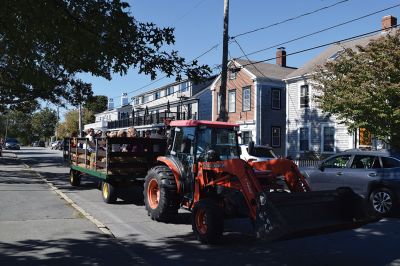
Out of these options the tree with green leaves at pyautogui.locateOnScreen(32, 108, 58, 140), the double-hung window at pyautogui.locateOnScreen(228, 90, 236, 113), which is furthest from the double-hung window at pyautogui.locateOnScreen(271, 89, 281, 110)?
the tree with green leaves at pyautogui.locateOnScreen(32, 108, 58, 140)

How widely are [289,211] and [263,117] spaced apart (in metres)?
28.2

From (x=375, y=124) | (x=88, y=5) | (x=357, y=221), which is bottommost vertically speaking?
(x=357, y=221)

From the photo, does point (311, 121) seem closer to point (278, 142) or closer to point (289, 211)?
point (278, 142)

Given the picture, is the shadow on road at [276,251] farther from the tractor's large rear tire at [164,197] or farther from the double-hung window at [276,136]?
the double-hung window at [276,136]

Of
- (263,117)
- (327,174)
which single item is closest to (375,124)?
(327,174)

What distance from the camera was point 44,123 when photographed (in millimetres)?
123062

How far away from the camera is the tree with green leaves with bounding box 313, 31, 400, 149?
1767 cm

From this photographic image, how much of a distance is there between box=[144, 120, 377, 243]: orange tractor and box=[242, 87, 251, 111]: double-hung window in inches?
999

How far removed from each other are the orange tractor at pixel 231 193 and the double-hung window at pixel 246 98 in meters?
25.4

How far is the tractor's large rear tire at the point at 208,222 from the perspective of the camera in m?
7.91

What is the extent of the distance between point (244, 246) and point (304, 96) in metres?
24.3

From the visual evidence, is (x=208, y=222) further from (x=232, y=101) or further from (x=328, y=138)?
(x=232, y=101)

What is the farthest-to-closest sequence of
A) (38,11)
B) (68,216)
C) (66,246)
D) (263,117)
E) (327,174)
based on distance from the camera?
1. (263,117)
2. (327,174)
3. (68,216)
4. (66,246)
5. (38,11)

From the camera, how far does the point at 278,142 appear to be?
3584 cm
